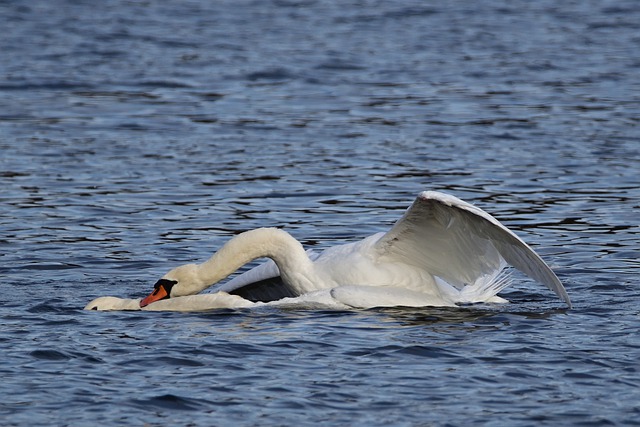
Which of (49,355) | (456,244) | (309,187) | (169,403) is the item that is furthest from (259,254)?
(309,187)

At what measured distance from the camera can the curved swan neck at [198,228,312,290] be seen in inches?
415

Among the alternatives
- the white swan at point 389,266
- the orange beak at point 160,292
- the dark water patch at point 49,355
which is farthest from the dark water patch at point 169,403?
the orange beak at point 160,292

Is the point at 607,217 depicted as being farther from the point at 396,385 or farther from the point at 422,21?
the point at 422,21

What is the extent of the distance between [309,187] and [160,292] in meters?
4.89

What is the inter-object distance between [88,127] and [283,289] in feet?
25.0

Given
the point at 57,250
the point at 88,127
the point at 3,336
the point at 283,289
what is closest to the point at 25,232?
the point at 57,250

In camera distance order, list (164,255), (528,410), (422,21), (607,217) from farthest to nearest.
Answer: (422,21)
(607,217)
(164,255)
(528,410)

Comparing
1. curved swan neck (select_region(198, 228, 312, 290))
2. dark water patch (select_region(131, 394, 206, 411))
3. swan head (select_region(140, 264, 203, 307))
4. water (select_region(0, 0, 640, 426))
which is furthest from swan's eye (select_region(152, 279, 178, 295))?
dark water patch (select_region(131, 394, 206, 411))

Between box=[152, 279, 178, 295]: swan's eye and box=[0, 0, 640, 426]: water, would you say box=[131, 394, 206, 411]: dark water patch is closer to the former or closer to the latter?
box=[0, 0, 640, 426]: water

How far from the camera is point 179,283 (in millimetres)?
10742

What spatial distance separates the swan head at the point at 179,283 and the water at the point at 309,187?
350mm

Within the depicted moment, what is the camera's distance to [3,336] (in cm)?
952

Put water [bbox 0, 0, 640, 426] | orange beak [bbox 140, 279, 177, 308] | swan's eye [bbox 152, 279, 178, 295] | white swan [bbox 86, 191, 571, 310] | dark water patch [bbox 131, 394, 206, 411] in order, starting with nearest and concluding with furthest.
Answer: dark water patch [bbox 131, 394, 206, 411]
water [bbox 0, 0, 640, 426]
white swan [bbox 86, 191, 571, 310]
orange beak [bbox 140, 279, 177, 308]
swan's eye [bbox 152, 279, 178, 295]

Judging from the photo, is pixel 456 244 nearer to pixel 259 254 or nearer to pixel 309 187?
pixel 259 254
